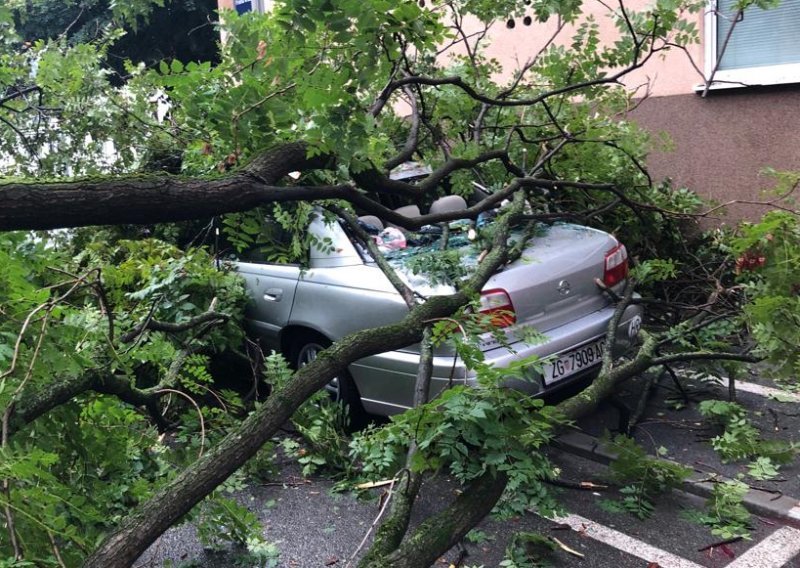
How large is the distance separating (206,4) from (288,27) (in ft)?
77.9

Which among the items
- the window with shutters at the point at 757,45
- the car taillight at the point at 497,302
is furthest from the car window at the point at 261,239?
the window with shutters at the point at 757,45

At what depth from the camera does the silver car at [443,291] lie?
14.9 ft

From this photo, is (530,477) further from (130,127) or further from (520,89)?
(130,127)

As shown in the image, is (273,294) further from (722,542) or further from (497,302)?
(722,542)

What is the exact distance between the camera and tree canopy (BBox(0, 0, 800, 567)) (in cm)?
207

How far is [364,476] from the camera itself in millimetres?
4316

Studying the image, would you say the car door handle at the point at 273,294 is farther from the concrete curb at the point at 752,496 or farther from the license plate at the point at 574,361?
the concrete curb at the point at 752,496

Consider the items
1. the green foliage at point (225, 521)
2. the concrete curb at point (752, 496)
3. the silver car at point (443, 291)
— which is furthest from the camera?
the silver car at point (443, 291)

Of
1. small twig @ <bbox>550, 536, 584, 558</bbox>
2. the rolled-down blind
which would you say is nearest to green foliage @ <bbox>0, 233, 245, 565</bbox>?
small twig @ <bbox>550, 536, 584, 558</bbox>

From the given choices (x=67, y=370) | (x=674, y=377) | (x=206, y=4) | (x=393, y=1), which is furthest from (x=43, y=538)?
(x=206, y=4)

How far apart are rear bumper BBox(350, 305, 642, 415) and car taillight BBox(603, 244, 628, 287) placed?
0.21 meters

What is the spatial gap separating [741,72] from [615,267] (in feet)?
13.0

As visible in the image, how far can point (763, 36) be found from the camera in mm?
7773

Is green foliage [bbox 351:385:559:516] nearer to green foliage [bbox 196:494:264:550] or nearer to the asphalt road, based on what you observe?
green foliage [bbox 196:494:264:550]
